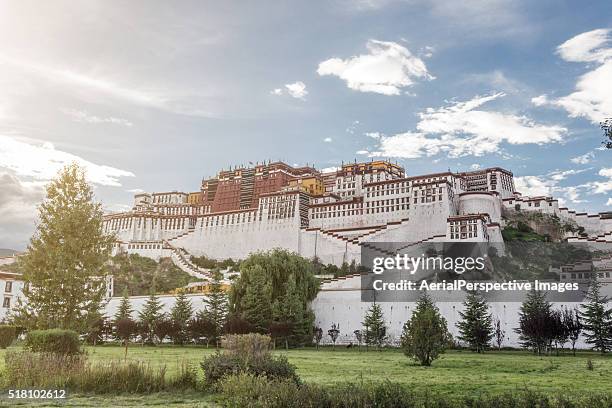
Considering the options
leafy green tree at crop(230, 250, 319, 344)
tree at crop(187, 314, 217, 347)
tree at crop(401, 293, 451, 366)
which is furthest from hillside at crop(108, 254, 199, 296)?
tree at crop(401, 293, 451, 366)

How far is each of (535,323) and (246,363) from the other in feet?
71.5

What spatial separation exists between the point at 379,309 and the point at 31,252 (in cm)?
2518

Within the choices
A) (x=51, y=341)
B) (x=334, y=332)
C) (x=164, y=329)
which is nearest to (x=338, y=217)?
(x=334, y=332)

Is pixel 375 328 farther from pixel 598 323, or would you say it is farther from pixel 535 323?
pixel 598 323

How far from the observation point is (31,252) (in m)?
14.2

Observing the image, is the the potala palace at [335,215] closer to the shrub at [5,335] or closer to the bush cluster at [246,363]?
the shrub at [5,335]

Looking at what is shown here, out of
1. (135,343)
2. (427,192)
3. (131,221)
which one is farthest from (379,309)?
(131,221)

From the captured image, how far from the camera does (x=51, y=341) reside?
12.9 meters

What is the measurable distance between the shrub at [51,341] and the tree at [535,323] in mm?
23757

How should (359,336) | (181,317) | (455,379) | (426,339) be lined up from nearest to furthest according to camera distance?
1. (455,379)
2. (426,339)
3. (359,336)
4. (181,317)

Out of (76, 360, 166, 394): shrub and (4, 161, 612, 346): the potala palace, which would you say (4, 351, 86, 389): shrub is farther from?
(4, 161, 612, 346): the potala palace

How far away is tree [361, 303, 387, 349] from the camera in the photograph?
33906 mm

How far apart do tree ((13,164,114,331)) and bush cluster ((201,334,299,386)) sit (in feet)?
15.0

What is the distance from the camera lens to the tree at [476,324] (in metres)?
30.9
